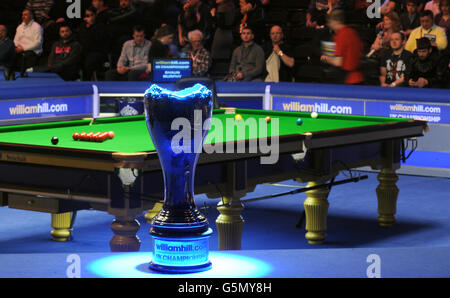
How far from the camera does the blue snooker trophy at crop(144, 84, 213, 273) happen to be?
2.35 m

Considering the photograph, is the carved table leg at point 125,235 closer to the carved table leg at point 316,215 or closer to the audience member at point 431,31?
the carved table leg at point 316,215

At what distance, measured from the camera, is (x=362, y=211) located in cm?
849

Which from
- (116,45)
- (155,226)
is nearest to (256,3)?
(116,45)

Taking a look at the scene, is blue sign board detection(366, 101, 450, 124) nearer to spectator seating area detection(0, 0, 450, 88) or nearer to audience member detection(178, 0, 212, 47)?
spectator seating area detection(0, 0, 450, 88)

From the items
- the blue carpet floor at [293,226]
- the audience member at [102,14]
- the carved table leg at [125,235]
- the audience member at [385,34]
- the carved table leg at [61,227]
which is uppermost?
the audience member at [102,14]

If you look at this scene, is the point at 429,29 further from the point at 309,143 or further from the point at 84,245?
the point at 84,245

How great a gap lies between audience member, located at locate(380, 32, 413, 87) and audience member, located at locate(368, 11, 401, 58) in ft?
1.03

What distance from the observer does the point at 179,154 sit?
7.92 ft

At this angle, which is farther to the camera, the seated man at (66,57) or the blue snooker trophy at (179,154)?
the seated man at (66,57)

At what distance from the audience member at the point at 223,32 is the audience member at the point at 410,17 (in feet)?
8.51

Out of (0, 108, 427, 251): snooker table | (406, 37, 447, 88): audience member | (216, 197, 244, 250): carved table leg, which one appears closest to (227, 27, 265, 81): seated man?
(406, 37, 447, 88): audience member

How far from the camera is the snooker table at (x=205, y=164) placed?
206 inches

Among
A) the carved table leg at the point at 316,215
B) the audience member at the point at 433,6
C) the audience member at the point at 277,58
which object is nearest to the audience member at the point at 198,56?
the audience member at the point at 277,58

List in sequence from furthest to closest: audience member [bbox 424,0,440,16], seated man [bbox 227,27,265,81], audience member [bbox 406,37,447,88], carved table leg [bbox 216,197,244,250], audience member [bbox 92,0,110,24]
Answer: audience member [bbox 92,0,110,24] → seated man [bbox 227,27,265,81] → audience member [bbox 424,0,440,16] → audience member [bbox 406,37,447,88] → carved table leg [bbox 216,197,244,250]
